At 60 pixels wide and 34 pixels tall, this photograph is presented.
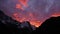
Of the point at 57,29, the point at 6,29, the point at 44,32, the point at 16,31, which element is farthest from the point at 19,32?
the point at 57,29

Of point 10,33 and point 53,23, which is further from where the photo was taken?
point 10,33

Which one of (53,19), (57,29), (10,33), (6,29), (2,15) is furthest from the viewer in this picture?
(2,15)

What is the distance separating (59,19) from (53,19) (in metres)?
1.84

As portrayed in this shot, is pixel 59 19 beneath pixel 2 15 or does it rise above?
beneath

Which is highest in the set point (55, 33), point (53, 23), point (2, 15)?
point (2, 15)

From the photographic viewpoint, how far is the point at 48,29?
38375 mm

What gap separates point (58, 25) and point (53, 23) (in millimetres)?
1875

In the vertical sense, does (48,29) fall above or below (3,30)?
below

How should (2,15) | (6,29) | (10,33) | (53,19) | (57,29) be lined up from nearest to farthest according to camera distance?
(57,29), (53,19), (10,33), (6,29), (2,15)

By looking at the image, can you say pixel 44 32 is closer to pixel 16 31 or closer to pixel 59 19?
pixel 59 19

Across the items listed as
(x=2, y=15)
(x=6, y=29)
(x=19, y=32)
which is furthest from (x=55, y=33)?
(x=2, y=15)

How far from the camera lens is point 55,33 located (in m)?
36.4

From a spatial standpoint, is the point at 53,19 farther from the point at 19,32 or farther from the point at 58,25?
the point at 19,32

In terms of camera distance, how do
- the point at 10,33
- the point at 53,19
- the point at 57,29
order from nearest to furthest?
the point at 57,29, the point at 53,19, the point at 10,33
